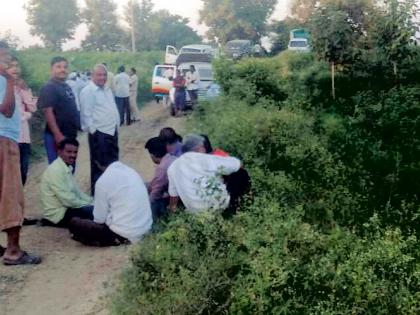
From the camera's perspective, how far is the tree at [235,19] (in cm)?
6259

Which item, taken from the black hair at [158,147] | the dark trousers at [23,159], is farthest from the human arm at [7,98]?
the black hair at [158,147]

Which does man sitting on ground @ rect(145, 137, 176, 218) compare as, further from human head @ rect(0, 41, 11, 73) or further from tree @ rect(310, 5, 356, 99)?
tree @ rect(310, 5, 356, 99)

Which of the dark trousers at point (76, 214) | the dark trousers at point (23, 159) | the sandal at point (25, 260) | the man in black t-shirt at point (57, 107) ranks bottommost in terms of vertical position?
the sandal at point (25, 260)

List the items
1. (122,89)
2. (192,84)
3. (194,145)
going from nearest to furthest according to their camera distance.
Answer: (194,145) < (122,89) < (192,84)

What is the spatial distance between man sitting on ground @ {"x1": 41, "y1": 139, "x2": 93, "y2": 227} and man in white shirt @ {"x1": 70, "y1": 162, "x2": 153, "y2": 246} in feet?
1.58

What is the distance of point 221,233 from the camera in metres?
4.91

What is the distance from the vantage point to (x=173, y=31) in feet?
243

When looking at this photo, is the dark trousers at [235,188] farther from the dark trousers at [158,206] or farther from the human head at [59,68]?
the human head at [59,68]

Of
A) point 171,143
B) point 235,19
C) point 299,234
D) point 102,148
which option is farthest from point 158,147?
point 235,19

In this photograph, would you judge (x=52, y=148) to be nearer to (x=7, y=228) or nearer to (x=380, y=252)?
(x=7, y=228)

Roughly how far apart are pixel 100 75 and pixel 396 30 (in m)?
11.2

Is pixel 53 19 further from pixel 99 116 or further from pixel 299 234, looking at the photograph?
pixel 299 234

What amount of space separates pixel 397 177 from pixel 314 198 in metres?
1.41

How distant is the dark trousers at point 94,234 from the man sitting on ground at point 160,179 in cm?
60
